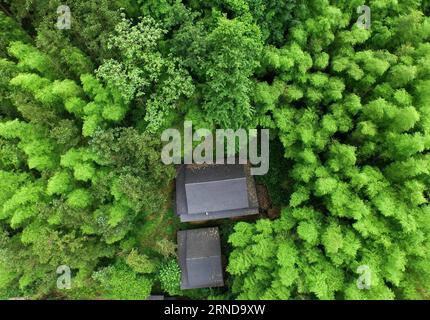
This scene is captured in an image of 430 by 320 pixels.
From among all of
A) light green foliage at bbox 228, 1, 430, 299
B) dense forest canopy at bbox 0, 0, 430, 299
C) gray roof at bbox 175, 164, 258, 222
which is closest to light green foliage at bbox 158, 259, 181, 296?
dense forest canopy at bbox 0, 0, 430, 299

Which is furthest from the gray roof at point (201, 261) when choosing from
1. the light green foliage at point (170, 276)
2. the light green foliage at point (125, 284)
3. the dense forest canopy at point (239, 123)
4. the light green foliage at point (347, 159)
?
the light green foliage at point (125, 284)

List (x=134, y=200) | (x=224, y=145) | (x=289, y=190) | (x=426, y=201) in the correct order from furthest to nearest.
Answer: (x=289, y=190), (x=224, y=145), (x=134, y=200), (x=426, y=201)

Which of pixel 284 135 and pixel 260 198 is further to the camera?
pixel 260 198

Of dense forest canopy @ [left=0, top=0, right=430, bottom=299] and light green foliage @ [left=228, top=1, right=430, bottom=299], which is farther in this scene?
dense forest canopy @ [left=0, top=0, right=430, bottom=299]

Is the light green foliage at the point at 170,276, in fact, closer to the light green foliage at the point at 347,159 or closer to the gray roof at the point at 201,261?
the gray roof at the point at 201,261

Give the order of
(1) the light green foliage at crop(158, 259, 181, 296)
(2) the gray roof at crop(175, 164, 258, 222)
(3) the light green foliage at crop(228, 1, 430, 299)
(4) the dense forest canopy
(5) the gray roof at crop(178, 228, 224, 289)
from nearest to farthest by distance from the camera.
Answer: (3) the light green foliage at crop(228, 1, 430, 299) → (4) the dense forest canopy → (2) the gray roof at crop(175, 164, 258, 222) → (5) the gray roof at crop(178, 228, 224, 289) → (1) the light green foliage at crop(158, 259, 181, 296)

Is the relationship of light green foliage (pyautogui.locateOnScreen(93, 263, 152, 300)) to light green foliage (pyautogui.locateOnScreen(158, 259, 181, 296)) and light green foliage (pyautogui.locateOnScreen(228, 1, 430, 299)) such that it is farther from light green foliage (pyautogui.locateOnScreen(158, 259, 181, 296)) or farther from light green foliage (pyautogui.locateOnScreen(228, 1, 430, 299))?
light green foliage (pyautogui.locateOnScreen(228, 1, 430, 299))

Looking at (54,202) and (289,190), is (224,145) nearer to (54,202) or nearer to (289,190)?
(289,190)

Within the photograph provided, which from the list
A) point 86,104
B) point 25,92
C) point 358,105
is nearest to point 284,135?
point 358,105
